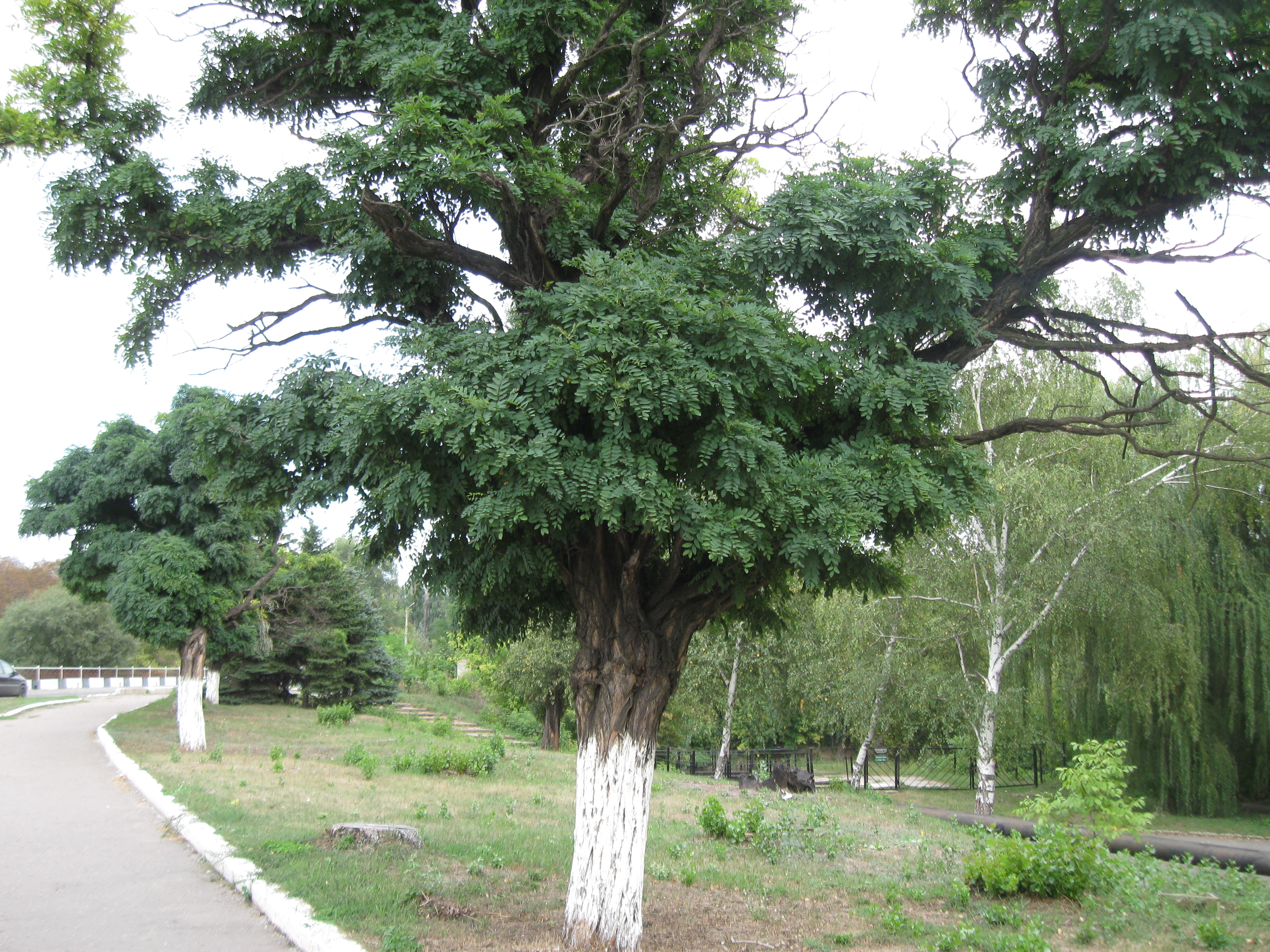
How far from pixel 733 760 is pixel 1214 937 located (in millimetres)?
20429

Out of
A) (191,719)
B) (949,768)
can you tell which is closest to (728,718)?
(949,768)

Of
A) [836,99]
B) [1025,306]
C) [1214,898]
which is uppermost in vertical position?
[836,99]

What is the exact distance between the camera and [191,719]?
56.9 feet

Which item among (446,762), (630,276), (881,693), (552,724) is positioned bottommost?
(552,724)

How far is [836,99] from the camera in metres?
7.05

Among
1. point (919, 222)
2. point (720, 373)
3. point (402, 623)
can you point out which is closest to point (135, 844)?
point (720, 373)

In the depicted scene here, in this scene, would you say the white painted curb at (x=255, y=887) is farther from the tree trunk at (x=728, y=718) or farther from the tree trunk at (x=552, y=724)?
the tree trunk at (x=552, y=724)

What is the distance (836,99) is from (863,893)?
7084mm

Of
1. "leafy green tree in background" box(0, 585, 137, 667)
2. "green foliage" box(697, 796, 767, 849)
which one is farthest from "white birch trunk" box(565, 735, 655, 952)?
"leafy green tree in background" box(0, 585, 137, 667)

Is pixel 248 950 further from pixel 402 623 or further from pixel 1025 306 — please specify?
pixel 402 623

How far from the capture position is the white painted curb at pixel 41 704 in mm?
26062

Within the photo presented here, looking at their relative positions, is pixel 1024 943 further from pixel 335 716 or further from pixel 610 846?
pixel 335 716

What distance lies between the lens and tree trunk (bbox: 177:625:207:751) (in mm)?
17266

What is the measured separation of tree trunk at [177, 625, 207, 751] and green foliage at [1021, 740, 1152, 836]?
50.7 feet
